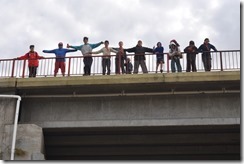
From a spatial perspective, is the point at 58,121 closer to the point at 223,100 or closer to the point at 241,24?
the point at 223,100

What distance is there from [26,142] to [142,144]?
482 cm

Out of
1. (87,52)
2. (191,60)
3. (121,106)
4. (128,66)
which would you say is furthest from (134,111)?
(87,52)

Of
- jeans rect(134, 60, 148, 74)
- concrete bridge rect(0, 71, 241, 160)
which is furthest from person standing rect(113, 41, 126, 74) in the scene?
concrete bridge rect(0, 71, 241, 160)

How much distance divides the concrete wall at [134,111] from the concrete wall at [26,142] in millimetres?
545

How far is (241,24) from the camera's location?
13.1m

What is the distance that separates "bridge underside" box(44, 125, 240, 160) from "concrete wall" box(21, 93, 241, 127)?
449 mm

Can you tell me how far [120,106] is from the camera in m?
17.6

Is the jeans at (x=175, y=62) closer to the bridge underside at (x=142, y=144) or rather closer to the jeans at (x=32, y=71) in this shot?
the bridge underside at (x=142, y=144)

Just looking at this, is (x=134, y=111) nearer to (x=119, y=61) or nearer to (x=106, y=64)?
(x=119, y=61)

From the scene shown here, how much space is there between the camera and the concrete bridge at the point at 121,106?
1684 centimetres

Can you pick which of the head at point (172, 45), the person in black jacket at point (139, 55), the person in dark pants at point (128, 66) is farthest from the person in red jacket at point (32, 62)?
the head at point (172, 45)

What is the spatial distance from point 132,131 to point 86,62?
305 cm

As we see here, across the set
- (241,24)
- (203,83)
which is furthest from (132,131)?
(241,24)

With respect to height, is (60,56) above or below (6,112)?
above
